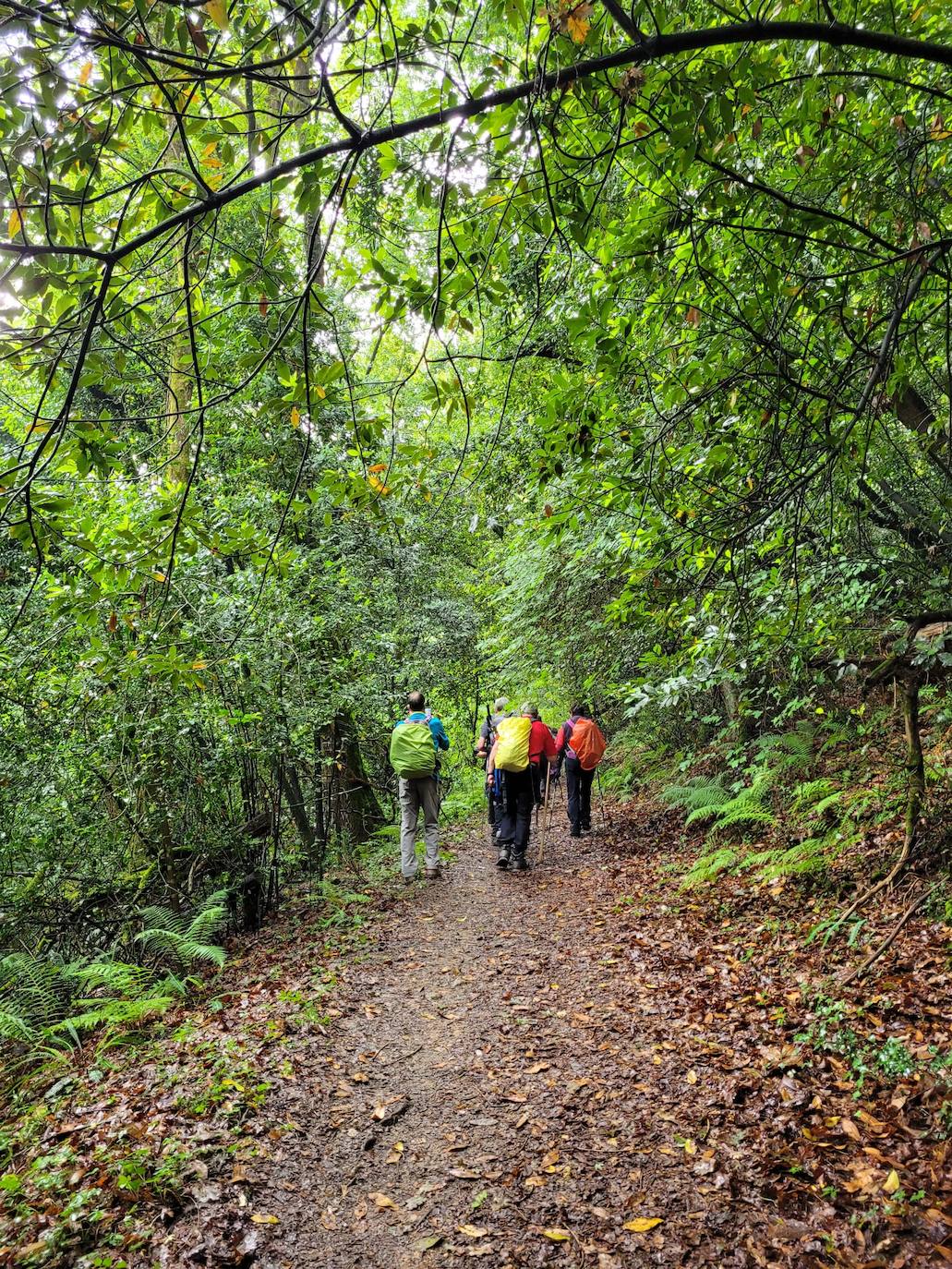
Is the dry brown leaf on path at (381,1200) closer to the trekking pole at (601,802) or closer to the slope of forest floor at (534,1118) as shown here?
the slope of forest floor at (534,1118)

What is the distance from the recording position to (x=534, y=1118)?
434 centimetres

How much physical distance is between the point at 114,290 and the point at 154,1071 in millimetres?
4862

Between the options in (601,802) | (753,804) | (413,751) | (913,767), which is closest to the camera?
(913,767)

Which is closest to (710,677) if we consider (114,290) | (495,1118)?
(495,1118)

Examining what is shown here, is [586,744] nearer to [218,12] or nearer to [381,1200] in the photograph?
[381,1200]

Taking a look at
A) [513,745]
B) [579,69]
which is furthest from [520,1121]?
[513,745]

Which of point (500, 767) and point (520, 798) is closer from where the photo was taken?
point (500, 767)

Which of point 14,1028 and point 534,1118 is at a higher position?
point 14,1028

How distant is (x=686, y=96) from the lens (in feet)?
10.6

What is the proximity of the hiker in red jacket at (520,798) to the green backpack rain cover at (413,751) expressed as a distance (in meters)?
0.98

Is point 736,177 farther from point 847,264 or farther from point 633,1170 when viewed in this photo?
point 633,1170

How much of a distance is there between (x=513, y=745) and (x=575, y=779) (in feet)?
7.70

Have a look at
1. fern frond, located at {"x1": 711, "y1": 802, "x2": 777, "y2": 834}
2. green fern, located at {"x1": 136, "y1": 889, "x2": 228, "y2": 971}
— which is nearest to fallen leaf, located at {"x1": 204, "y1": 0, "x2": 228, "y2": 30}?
green fern, located at {"x1": 136, "y1": 889, "x2": 228, "y2": 971}

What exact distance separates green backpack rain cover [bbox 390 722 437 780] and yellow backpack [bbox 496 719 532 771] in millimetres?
969
